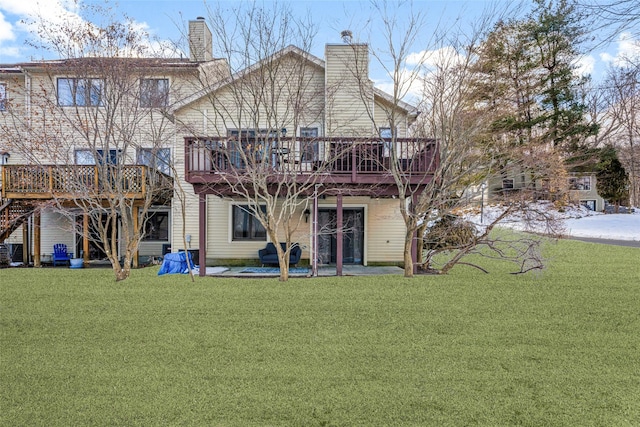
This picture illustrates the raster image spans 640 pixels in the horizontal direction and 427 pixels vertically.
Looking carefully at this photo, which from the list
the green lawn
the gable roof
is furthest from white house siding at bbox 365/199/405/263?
the green lawn

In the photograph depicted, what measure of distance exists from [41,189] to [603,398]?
1486 cm

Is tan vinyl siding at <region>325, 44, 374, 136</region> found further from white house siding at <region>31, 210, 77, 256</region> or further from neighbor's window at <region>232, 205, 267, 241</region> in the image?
white house siding at <region>31, 210, 77, 256</region>

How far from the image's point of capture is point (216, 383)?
415 cm

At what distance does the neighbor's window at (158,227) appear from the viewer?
15.7 metres

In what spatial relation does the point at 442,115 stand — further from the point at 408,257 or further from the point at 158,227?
the point at 158,227

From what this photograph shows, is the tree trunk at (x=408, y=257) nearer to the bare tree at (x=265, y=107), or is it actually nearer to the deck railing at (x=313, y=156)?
the deck railing at (x=313, y=156)

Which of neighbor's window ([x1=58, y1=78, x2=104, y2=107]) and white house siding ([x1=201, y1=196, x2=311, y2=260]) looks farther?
white house siding ([x1=201, y1=196, x2=311, y2=260])

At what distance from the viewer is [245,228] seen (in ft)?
46.6

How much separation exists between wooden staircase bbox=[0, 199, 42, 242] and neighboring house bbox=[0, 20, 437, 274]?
1.24 ft

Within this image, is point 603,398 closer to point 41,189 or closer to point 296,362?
point 296,362

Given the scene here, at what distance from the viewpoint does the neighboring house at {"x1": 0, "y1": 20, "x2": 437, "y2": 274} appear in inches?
436

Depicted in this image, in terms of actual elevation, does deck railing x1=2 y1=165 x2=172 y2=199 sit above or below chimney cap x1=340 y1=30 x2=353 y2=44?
below

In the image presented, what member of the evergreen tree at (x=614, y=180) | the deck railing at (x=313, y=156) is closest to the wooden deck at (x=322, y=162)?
the deck railing at (x=313, y=156)

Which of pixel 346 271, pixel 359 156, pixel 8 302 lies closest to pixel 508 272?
pixel 346 271
